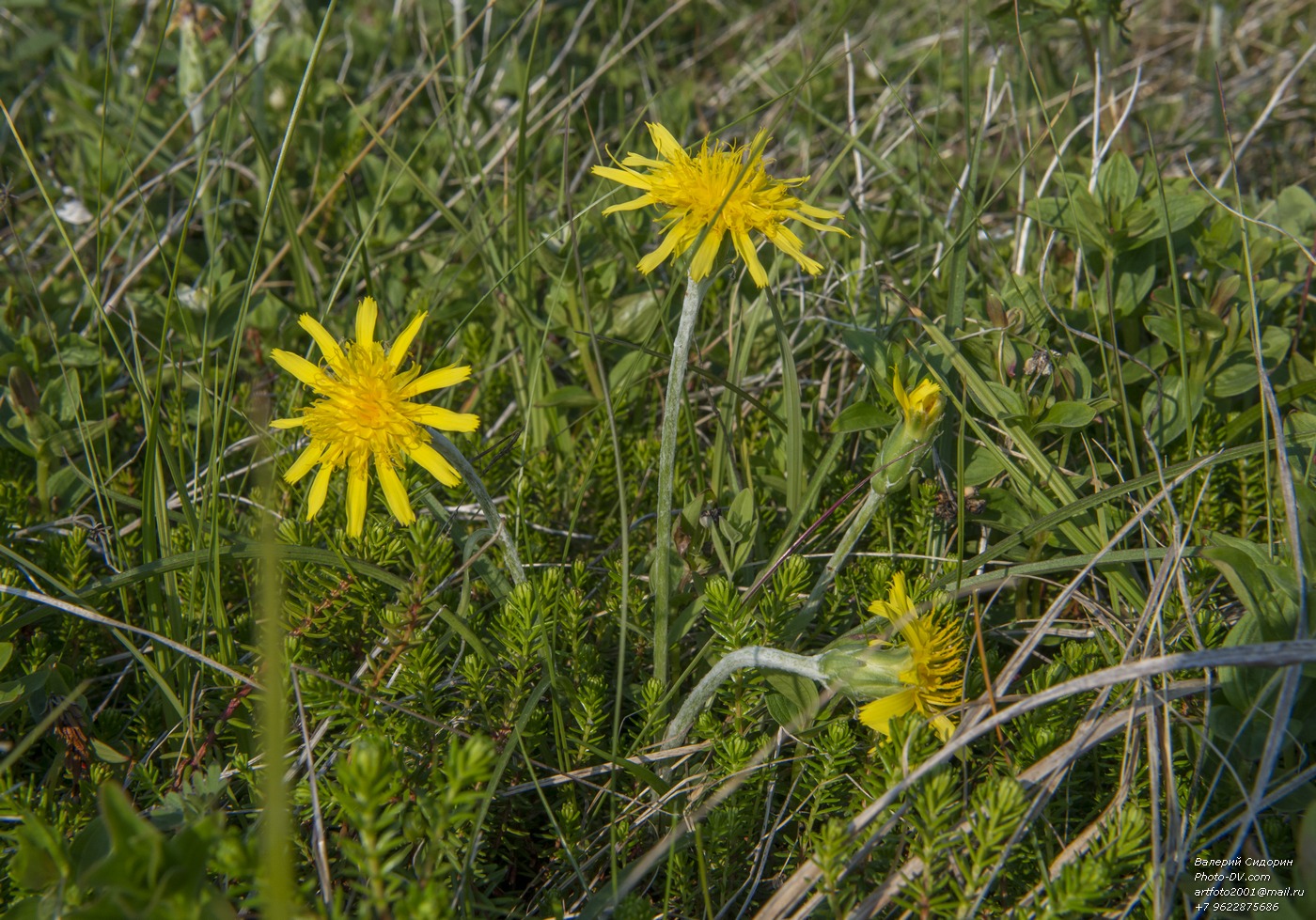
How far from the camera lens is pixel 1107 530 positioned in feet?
5.73

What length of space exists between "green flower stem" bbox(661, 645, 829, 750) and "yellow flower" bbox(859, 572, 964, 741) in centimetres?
10

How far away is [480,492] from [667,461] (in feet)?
1.00

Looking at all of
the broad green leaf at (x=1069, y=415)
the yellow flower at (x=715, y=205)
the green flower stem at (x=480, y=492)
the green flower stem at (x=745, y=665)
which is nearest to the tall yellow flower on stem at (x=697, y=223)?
the yellow flower at (x=715, y=205)

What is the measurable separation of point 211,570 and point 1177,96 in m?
3.56

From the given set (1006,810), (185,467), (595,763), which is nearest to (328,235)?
(185,467)

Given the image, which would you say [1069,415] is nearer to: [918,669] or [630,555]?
[918,669]

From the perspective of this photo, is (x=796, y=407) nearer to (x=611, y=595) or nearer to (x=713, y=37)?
(x=611, y=595)

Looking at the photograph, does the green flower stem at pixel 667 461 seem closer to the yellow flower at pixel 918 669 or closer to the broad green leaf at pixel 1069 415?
the yellow flower at pixel 918 669

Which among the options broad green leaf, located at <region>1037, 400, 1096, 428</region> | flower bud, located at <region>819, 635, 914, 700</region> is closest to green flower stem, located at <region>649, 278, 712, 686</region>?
flower bud, located at <region>819, 635, 914, 700</region>

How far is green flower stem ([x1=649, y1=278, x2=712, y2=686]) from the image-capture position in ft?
4.60

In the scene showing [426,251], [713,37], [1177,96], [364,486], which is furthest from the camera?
[713,37]

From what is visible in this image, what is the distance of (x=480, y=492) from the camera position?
149 centimetres

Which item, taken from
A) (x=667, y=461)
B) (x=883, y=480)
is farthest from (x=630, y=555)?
(x=883, y=480)

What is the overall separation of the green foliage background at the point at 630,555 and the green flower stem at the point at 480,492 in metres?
0.09
